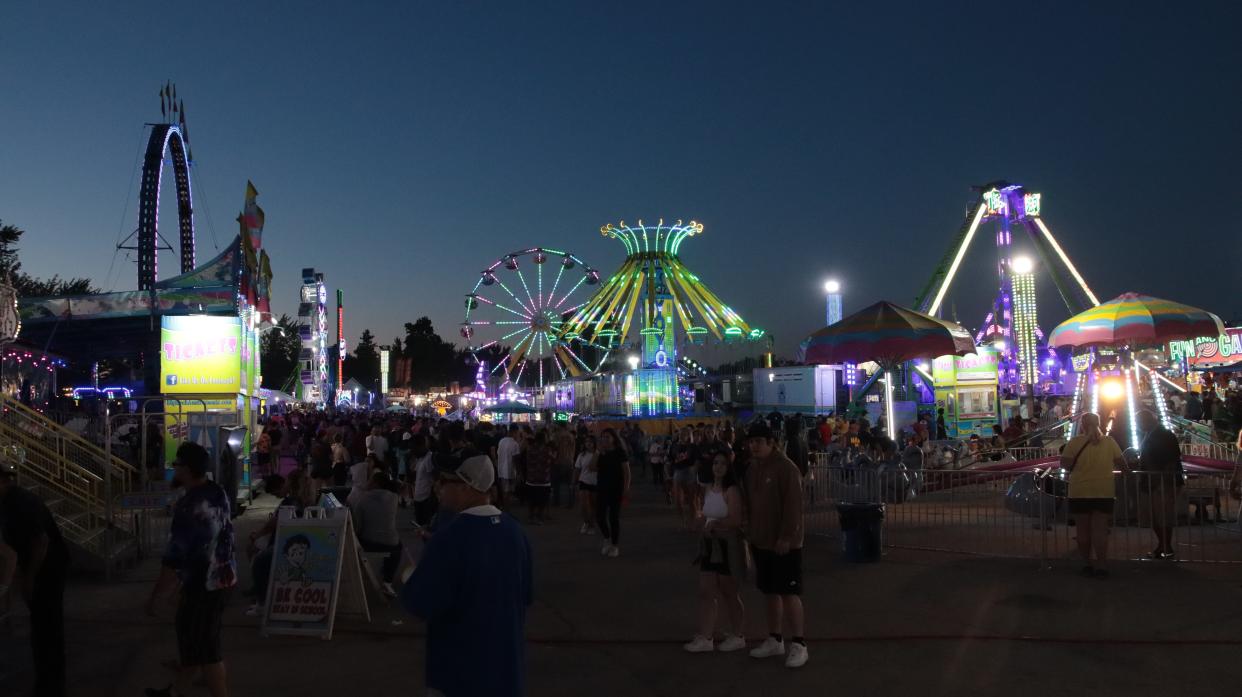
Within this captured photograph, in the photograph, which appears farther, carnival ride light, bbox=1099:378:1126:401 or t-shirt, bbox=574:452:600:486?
carnival ride light, bbox=1099:378:1126:401

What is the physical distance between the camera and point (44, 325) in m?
A: 22.9

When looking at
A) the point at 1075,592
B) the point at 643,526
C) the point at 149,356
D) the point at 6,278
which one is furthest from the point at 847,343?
the point at 149,356

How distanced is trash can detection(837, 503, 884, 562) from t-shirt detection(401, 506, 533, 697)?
6.78 meters

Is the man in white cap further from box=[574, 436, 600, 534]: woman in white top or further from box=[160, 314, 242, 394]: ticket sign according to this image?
box=[160, 314, 242, 394]: ticket sign

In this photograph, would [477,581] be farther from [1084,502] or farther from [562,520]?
[562,520]

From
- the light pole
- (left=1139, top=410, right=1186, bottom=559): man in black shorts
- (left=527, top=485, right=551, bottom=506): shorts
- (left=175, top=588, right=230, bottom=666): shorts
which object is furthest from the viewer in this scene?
the light pole

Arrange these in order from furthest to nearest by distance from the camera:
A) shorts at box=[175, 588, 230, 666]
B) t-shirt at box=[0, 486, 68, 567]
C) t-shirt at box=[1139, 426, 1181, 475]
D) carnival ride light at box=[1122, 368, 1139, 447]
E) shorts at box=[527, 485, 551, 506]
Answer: shorts at box=[527, 485, 551, 506] → carnival ride light at box=[1122, 368, 1139, 447] → t-shirt at box=[1139, 426, 1181, 475] → t-shirt at box=[0, 486, 68, 567] → shorts at box=[175, 588, 230, 666]

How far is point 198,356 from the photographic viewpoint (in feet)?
63.7

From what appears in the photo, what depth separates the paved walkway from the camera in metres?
5.77

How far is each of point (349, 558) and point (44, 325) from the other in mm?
19363

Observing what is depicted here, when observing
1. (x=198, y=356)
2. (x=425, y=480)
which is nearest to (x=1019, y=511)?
(x=425, y=480)

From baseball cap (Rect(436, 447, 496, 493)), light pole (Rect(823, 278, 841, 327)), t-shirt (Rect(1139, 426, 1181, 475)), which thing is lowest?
t-shirt (Rect(1139, 426, 1181, 475))

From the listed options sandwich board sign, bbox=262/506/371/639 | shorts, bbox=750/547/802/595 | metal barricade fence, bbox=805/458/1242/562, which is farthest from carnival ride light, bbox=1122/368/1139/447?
sandwich board sign, bbox=262/506/371/639

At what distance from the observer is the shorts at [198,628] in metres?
4.92
